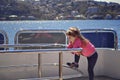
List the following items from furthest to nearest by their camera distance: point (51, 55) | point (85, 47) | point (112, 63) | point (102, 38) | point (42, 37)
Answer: point (102, 38), point (42, 37), point (112, 63), point (51, 55), point (85, 47)

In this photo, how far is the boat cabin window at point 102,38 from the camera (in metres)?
10.8

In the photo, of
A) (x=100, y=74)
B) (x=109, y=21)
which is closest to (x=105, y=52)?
(x=100, y=74)

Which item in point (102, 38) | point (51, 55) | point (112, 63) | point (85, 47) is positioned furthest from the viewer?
point (102, 38)

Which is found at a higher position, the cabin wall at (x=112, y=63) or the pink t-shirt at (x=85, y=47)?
the pink t-shirt at (x=85, y=47)

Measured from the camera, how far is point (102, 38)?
10898mm

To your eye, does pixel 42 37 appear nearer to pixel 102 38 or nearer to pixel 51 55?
pixel 51 55

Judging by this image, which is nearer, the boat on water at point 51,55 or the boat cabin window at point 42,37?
the boat on water at point 51,55

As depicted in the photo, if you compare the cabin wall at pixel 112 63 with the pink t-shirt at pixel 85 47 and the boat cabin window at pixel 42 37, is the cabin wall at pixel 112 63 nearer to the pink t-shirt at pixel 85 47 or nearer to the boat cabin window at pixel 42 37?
the boat cabin window at pixel 42 37

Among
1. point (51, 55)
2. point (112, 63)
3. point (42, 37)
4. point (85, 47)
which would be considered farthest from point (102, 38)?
point (85, 47)

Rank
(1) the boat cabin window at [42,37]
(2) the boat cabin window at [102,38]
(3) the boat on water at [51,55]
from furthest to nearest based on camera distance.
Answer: (2) the boat cabin window at [102,38] < (1) the boat cabin window at [42,37] < (3) the boat on water at [51,55]

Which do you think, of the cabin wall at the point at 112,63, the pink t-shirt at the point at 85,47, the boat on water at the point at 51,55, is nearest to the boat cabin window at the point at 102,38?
the boat on water at the point at 51,55

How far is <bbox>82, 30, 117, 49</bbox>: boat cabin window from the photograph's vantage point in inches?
427

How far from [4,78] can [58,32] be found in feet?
7.59

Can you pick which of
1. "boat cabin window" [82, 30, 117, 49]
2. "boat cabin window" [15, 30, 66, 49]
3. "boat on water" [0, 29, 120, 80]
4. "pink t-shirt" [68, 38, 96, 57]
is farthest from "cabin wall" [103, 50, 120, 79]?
"pink t-shirt" [68, 38, 96, 57]
